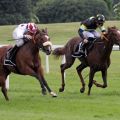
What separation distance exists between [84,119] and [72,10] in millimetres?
75459

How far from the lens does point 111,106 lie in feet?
39.6

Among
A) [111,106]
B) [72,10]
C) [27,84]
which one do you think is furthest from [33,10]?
[111,106]

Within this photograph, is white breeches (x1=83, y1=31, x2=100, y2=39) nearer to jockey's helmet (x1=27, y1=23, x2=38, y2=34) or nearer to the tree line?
jockey's helmet (x1=27, y1=23, x2=38, y2=34)

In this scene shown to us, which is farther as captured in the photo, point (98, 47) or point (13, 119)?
point (98, 47)

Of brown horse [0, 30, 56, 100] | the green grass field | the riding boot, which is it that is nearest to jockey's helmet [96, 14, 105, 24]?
the green grass field

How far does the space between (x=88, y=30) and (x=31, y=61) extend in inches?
114

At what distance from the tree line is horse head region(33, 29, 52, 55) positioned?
6539 centimetres

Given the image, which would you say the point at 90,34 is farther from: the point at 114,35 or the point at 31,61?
the point at 31,61

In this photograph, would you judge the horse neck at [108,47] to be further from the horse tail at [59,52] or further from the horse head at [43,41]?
the horse tail at [59,52]

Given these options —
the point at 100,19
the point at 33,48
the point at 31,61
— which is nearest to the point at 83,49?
the point at 100,19

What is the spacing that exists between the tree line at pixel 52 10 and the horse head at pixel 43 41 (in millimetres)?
65393

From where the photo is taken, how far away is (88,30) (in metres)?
16.0

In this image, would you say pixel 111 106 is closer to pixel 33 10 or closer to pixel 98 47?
pixel 98 47

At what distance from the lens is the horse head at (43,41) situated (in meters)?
13.1
